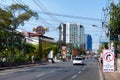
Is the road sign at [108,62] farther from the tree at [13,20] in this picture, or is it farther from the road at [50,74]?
the tree at [13,20]

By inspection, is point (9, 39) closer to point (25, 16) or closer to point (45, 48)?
point (25, 16)

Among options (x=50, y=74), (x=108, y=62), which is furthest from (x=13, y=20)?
(x=108, y=62)

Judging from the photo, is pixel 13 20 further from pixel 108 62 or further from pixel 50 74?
pixel 108 62

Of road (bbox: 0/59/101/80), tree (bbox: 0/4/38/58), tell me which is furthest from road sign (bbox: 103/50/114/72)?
tree (bbox: 0/4/38/58)

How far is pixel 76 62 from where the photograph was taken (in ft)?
248

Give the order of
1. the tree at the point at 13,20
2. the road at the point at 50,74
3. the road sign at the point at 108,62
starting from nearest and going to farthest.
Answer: the road sign at the point at 108,62 < the road at the point at 50,74 < the tree at the point at 13,20

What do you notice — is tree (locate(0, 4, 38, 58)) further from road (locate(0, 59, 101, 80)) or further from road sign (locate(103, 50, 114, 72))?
road sign (locate(103, 50, 114, 72))

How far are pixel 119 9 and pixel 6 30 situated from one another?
2076 inches

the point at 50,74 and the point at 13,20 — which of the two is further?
the point at 13,20

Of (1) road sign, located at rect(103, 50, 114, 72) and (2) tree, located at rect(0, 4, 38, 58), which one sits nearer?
(1) road sign, located at rect(103, 50, 114, 72)

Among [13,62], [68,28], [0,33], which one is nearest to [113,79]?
[13,62]

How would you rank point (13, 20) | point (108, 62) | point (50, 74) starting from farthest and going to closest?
1. point (13, 20)
2. point (50, 74)
3. point (108, 62)

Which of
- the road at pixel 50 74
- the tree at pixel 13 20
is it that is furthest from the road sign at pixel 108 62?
the tree at pixel 13 20

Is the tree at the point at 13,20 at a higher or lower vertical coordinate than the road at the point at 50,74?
higher
